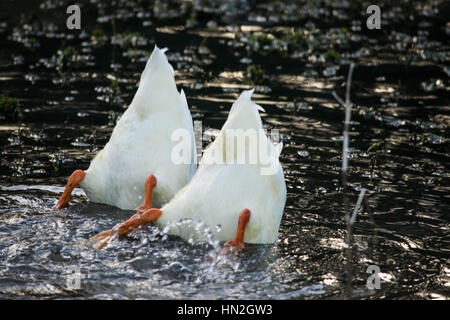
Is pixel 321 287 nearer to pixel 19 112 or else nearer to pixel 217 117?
pixel 217 117

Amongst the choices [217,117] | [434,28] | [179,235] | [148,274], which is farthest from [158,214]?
[434,28]

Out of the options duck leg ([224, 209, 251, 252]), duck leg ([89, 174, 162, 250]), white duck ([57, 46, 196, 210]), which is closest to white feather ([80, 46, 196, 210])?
white duck ([57, 46, 196, 210])

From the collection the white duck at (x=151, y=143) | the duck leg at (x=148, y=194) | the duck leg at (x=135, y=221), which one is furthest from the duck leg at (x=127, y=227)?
the white duck at (x=151, y=143)

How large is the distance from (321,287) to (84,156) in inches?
146

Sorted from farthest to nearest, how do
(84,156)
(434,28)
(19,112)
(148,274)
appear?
(434,28), (19,112), (84,156), (148,274)

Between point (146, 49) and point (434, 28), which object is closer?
point (146, 49)

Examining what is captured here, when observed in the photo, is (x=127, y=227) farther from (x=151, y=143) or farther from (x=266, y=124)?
(x=266, y=124)

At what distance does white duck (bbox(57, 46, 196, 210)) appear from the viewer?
19.2ft

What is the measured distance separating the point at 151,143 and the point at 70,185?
3.02ft

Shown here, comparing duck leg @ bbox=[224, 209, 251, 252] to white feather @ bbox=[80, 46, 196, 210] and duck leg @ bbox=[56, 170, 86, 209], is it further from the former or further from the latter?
duck leg @ bbox=[56, 170, 86, 209]

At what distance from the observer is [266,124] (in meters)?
8.59

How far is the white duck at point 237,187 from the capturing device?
5.11m

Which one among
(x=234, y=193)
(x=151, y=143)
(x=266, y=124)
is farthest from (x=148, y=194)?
(x=266, y=124)

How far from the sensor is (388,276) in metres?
5.04
